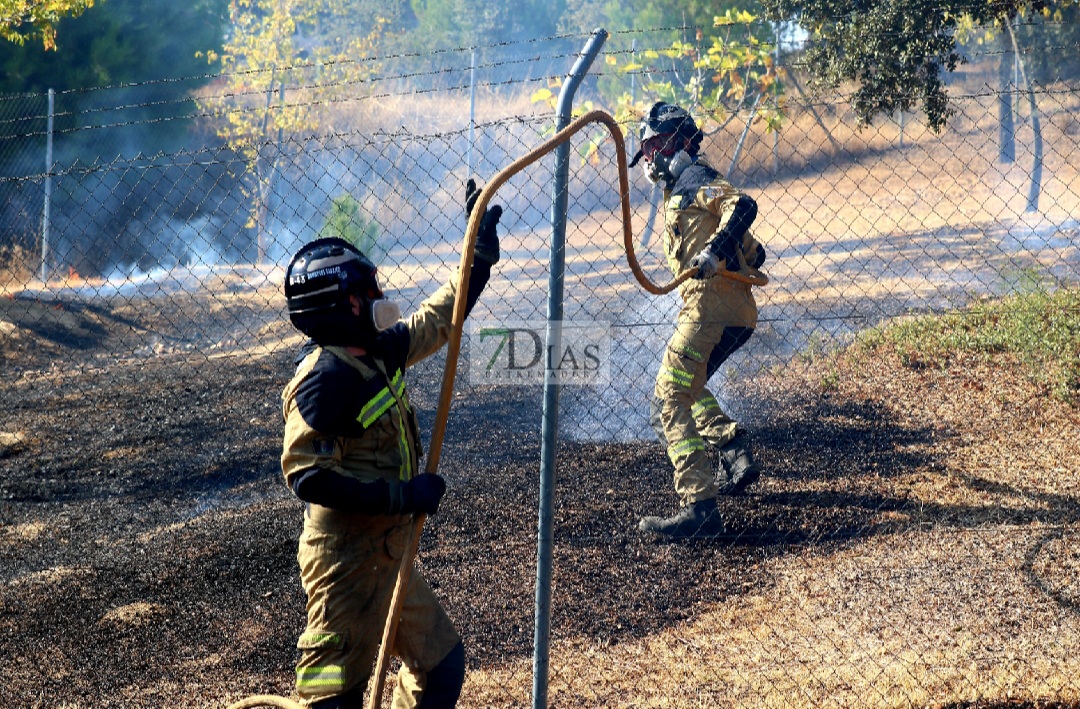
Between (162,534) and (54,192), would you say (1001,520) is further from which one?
(54,192)

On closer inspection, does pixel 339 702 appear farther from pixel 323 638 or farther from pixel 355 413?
pixel 355 413

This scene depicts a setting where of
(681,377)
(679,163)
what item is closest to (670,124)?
(679,163)

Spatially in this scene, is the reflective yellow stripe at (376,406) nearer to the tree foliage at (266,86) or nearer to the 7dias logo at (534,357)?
the 7dias logo at (534,357)

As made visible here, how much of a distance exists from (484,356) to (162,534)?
17.0 feet

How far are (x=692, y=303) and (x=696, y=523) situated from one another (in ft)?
3.91

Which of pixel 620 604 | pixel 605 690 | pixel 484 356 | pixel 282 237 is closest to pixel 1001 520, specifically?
pixel 620 604

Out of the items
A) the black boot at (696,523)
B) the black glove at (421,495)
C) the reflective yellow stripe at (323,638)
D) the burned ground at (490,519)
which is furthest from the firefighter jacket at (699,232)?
the reflective yellow stripe at (323,638)

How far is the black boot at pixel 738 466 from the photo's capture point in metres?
5.77

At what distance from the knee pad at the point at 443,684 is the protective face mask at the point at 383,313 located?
3.38ft

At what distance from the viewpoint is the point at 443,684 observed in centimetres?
304

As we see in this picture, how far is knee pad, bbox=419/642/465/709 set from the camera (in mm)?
3035

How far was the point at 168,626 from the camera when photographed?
14.9 ft

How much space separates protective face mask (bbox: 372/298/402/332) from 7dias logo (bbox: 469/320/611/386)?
465 cm

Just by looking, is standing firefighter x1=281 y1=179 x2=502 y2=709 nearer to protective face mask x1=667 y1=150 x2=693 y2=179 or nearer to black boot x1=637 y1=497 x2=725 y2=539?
black boot x1=637 y1=497 x2=725 y2=539
